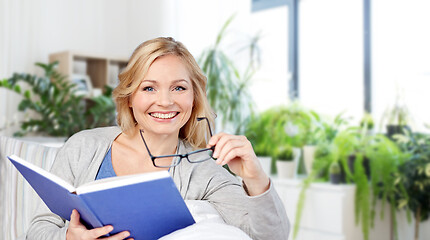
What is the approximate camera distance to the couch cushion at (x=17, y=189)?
1.59 m

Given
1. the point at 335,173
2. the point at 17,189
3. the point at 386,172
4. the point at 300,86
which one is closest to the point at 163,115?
the point at 17,189

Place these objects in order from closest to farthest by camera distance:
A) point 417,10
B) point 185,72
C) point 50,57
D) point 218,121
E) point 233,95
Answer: point 185,72, point 417,10, point 233,95, point 218,121, point 50,57

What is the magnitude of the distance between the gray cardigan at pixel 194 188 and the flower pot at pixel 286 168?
165 cm

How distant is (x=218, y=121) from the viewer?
3.46m

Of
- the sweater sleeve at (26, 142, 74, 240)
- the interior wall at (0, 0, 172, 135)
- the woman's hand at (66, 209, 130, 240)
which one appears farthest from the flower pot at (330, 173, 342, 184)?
the interior wall at (0, 0, 172, 135)

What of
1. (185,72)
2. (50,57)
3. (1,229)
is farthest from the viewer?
(50,57)

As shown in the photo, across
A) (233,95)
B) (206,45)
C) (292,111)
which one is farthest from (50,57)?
(292,111)

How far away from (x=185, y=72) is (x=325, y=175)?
185 cm

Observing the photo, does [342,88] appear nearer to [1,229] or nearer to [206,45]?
[206,45]

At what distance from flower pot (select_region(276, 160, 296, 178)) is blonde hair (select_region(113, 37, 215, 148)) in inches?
61.2

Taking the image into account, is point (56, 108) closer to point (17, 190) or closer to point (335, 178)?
point (17, 190)

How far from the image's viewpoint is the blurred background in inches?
105

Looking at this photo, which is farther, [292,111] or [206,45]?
[206,45]

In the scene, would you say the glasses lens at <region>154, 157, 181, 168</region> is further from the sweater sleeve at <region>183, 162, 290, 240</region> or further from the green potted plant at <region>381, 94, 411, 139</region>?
the green potted plant at <region>381, 94, 411, 139</region>
